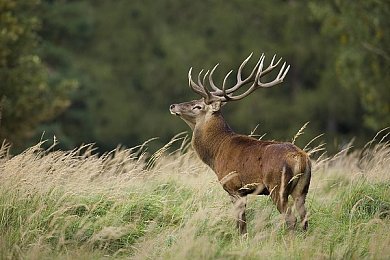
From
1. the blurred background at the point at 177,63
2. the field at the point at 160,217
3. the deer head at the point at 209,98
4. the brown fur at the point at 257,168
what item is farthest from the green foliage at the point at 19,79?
the brown fur at the point at 257,168

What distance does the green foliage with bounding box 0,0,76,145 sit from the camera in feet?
51.8

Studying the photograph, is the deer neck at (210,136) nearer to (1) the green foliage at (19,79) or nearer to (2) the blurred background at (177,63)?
(1) the green foliage at (19,79)

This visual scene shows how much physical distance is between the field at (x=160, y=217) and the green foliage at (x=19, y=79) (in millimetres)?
6861

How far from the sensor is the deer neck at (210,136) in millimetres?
9203

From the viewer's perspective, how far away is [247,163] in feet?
27.2

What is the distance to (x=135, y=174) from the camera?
9281 mm

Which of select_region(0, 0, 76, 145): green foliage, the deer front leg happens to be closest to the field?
the deer front leg

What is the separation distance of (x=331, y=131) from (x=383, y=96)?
41.3ft

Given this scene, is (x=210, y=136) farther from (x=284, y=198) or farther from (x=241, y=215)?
(x=284, y=198)

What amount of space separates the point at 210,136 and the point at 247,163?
44.2 inches

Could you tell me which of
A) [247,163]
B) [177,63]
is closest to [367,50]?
[247,163]

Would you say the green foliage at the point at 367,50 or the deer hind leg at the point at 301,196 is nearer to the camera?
the deer hind leg at the point at 301,196

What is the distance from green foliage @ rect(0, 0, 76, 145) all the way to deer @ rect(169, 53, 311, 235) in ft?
21.8

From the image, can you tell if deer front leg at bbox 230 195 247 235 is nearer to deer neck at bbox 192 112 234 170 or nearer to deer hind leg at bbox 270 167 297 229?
deer hind leg at bbox 270 167 297 229
